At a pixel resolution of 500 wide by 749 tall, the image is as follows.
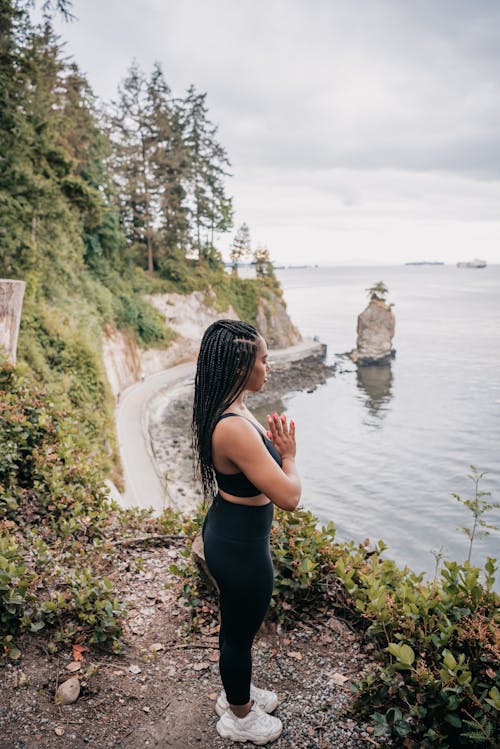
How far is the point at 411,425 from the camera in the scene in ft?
105

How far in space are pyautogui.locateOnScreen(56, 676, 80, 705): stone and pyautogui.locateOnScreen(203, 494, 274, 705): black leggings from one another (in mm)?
1286

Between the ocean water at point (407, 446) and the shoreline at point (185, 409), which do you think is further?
the shoreline at point (185, 409)

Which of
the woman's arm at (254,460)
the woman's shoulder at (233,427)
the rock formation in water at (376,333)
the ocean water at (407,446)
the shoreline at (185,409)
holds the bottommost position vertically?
the ocean water at (407,446)

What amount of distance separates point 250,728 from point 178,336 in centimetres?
3568

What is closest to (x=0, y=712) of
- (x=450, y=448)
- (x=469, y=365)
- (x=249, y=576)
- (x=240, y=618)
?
(x=240, y=618)

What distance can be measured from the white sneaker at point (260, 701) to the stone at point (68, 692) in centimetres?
102

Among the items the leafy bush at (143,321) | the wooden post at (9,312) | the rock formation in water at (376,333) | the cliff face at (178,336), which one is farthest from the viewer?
the rock formation in water at (376,333)

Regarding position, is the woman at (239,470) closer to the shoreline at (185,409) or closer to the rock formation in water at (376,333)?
the shoreline at (185,409)

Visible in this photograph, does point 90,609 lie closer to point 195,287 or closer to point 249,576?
point 249,576

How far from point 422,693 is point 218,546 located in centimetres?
157

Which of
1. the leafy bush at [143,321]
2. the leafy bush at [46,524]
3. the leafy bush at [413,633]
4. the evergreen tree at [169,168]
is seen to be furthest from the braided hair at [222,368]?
the evergreen tree at [169,168]

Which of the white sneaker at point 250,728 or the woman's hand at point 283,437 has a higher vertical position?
the woman's hand at point 283,437

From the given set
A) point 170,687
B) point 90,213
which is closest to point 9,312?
point 170,687

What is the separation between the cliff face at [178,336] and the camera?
A: 28.5m
